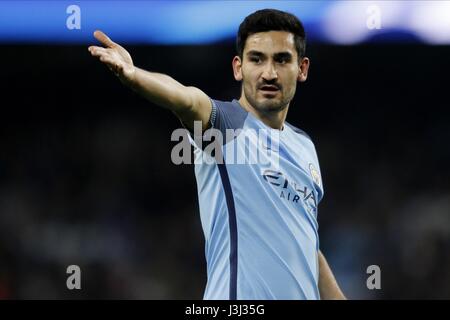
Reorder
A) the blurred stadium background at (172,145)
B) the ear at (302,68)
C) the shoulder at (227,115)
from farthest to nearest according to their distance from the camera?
the blurred stadium background at (172,145)
the ear at (302,68)
the shoulder at (227,115)

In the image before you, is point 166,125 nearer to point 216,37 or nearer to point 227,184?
point 216,37

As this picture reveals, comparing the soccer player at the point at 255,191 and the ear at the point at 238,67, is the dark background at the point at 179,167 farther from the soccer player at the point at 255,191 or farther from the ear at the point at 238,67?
the soccer player at the point at 255,191

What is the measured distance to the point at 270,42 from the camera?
3.92m

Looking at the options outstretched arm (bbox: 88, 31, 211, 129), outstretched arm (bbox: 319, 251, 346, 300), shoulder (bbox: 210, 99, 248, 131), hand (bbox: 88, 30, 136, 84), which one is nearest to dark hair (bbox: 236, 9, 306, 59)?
shoulder (bbox: 210, 99, 248, 131)

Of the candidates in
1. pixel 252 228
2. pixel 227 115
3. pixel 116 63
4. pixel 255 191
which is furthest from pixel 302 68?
pixel 116 63

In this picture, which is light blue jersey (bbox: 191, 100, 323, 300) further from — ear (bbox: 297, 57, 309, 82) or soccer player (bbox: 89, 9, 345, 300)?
ear (bbox: 297, 57, 309, 82)

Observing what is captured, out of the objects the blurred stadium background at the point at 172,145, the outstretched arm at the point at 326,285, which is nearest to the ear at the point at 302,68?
the outstretched arm at the point at 326,285

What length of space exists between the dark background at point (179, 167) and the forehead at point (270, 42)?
16.4 feet

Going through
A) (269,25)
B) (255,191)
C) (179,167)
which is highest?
(269,25)

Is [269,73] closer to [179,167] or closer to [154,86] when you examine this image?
[154,86]

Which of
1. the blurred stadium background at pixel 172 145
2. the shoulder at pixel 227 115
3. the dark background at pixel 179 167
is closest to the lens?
the shoulder at pixel 227 115

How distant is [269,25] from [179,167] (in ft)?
17.7

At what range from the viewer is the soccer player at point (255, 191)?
348 centimetres

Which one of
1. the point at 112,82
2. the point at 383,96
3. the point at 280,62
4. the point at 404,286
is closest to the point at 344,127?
the point at 383,96
